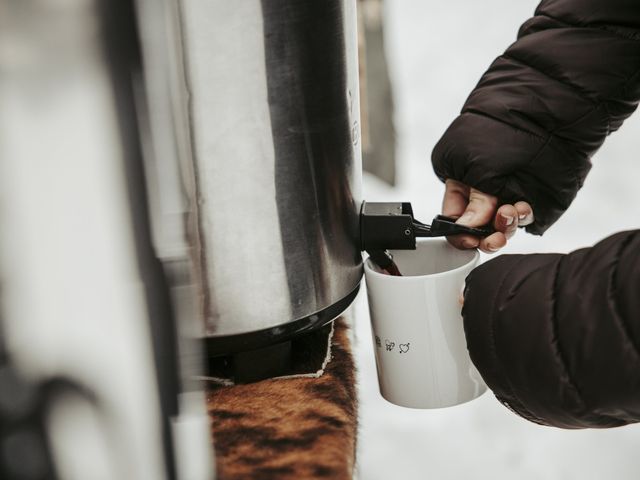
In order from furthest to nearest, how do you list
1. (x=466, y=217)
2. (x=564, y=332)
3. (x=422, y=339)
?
(x=466, y=217), (x=422, y=339), (x=564, y=332)

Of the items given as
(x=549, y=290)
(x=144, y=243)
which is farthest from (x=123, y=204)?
(x=549, y=290)

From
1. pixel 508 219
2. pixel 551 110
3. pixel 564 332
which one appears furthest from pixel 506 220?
pixel 564 332

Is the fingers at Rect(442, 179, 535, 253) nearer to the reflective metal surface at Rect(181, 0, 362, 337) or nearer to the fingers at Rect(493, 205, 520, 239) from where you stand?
the fingers at Rect(493, 205, 520, 239)

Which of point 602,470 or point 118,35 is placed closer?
point 118,35

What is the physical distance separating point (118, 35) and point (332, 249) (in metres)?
0.36

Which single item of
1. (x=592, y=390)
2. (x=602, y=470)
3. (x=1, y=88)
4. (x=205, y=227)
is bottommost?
(x=602, y=470)

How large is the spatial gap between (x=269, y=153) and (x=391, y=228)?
154 millimetres

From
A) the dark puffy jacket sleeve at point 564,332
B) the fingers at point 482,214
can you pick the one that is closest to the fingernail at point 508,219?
the fingers at point 482,214

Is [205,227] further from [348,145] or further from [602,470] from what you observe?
[602,470]

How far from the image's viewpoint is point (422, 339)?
23.8 inches

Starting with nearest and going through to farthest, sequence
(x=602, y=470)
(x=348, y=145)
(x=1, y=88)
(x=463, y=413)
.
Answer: (x=1, y=88) < (x=348, y=145) < (x=602, y=470) < (x=463, y=413)

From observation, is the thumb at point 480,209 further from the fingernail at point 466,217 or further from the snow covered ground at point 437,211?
the snow covered ground at point 437,211

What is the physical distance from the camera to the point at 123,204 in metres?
0.25

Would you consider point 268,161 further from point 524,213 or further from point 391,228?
point 524,213
